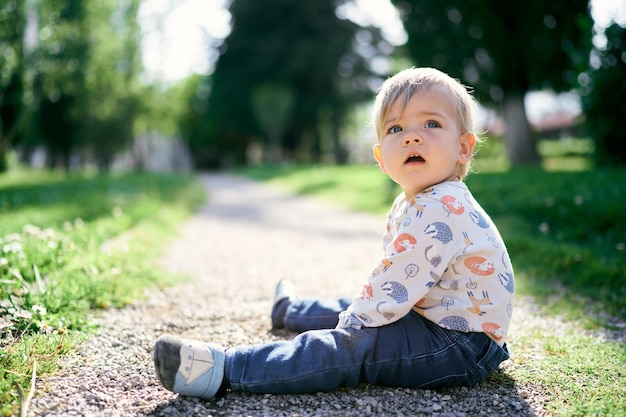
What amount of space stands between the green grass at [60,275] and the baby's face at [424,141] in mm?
1562

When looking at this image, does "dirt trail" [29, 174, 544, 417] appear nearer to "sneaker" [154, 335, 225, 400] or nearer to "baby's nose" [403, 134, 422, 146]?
"sneaker" [154, 335, 225, 400]

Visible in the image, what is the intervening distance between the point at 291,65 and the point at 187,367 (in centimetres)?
2506

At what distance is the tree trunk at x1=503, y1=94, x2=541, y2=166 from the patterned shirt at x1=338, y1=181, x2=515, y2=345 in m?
12.4

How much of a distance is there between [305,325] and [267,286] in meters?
1.06

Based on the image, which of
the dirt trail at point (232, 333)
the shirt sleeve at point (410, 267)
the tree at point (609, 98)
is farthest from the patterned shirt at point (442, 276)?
the tree at point (609, 98)

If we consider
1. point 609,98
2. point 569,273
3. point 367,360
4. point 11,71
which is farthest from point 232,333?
point 11,71

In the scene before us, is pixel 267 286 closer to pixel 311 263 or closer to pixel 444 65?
pixel 311 263

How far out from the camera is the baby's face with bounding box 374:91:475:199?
198cm

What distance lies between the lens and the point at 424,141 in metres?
1.97

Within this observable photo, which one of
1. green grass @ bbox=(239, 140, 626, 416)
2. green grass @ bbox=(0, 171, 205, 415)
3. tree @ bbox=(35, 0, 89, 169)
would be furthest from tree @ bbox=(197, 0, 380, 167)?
green grass @ bbox=(0, 171, 205, 415)

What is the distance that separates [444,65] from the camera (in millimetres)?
13070

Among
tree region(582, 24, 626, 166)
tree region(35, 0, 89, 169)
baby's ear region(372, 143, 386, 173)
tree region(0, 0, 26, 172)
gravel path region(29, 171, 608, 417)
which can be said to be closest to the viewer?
gravel path region(29, 171, 608, 417)

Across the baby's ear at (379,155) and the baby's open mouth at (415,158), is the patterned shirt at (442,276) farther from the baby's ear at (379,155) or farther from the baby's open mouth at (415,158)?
the baby's ear at (379,155)

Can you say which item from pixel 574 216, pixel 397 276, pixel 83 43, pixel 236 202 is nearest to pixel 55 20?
pixel 83 43
